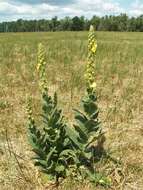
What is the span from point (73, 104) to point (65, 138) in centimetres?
316

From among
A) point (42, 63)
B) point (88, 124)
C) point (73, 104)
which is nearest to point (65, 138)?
point (88, 124)

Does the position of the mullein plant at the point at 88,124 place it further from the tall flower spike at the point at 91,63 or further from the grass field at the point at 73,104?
the grass field at the point at 73,104

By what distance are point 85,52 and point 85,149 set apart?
11706 mm

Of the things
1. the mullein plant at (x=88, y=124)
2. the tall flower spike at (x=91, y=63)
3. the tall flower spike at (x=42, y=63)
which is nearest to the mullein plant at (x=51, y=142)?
the tall flower spike at (x=42, y=63)

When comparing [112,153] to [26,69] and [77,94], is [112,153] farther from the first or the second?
[26,69]

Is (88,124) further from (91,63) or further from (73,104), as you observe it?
Result: (73,104)

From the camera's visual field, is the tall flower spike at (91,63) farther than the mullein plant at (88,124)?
No

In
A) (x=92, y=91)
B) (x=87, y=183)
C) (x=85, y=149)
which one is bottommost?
(x=87, y=183)

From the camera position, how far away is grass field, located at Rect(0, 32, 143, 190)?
511 centimetres

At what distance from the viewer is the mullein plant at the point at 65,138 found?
4.76 meters

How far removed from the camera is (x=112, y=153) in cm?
561

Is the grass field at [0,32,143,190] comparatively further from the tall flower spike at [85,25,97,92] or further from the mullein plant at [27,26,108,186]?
the tall flower spike at [85,25,97,92]

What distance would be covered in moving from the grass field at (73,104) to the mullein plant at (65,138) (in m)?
0.23

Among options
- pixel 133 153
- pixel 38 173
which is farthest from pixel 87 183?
pixel 133 153
